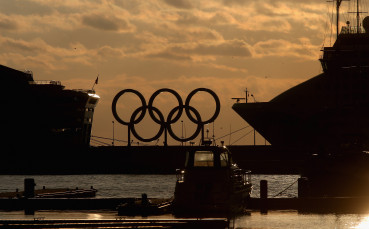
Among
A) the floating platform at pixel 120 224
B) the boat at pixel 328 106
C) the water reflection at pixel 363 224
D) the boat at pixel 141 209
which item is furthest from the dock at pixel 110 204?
the boat at pixel 328 106

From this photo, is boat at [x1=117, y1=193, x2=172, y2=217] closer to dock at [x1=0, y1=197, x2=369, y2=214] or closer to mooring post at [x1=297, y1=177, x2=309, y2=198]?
dock at [x1=0, y1=197, x2=369, y2=214]

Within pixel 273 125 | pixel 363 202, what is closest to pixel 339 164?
pixel 363 202

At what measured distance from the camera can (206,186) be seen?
3897cm

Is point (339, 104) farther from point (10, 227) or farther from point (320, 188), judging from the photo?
point (10, 227)

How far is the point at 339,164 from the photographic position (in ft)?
277

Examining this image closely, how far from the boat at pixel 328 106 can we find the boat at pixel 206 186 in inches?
4630

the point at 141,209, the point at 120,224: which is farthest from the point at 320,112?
the point at 120,224

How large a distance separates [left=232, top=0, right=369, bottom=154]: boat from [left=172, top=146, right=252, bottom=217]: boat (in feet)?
386

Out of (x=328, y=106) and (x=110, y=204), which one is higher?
(x=328, y=106)

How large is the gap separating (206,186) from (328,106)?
432 ft

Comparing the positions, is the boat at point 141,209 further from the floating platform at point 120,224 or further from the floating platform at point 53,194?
the floating platform at point 53,194

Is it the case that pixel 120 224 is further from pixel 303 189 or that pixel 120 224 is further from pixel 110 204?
pixel 303 189

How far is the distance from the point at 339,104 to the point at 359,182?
88.7 metres

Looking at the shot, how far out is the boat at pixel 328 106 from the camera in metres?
163
